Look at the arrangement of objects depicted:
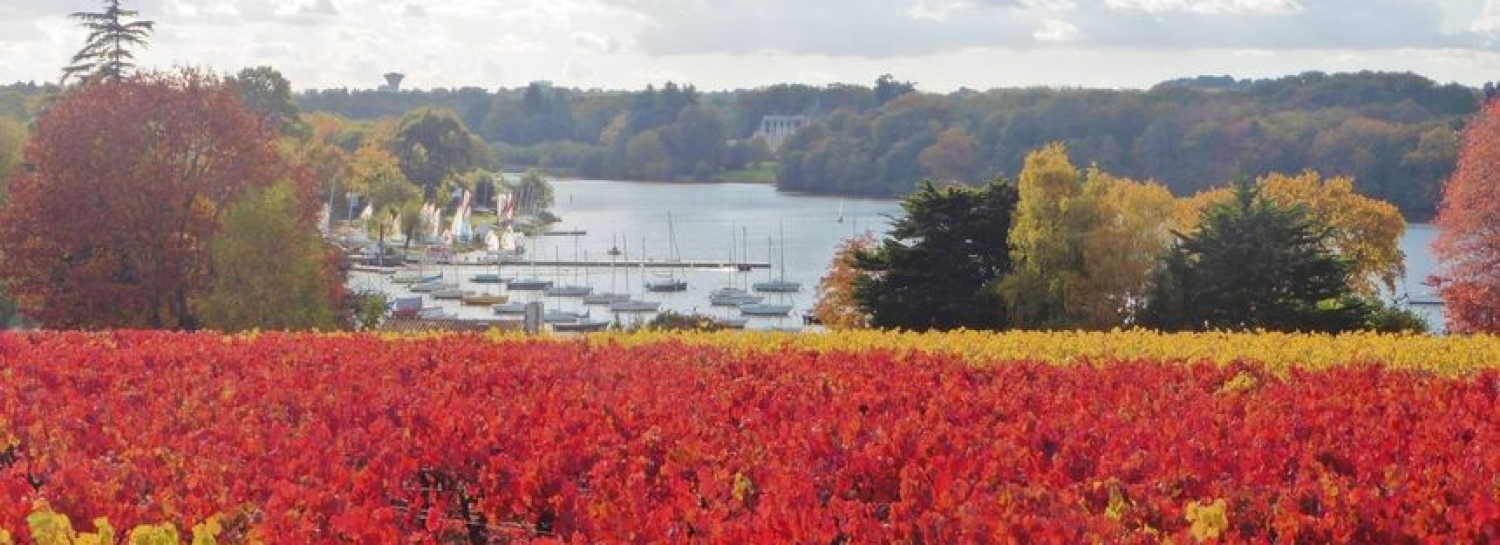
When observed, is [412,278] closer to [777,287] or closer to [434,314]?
[434,314]

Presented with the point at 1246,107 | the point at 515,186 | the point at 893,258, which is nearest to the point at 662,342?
the point at 893,258

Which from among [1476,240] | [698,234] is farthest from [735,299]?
[698,234]

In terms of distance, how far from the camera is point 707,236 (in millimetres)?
122938

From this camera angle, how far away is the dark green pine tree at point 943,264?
38.2m

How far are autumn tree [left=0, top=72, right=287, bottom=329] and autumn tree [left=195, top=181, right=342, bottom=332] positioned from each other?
43cm

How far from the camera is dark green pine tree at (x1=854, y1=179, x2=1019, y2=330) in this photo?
38188mm

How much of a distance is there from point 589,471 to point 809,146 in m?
176

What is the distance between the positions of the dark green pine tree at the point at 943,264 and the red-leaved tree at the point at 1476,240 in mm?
12664

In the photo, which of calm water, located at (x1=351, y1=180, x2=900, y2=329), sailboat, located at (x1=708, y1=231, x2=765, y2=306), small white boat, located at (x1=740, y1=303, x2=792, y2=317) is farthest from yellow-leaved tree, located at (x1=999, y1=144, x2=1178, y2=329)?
sailboat, located at (x1=708, y1=231, x2=765, y2=306)

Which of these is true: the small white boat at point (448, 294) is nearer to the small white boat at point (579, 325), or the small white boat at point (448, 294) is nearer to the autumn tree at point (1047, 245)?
the small white boat at point (579, 325)

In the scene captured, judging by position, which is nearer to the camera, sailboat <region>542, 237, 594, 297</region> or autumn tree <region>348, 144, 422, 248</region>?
sailboat <region>542, 237, 594, 297</region>

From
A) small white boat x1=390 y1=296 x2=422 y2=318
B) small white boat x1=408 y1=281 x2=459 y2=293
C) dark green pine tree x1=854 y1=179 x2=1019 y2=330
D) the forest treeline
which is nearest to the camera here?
dark green pine tree x1=854 y1=179 x2=1019 y2=330

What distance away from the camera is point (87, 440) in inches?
386

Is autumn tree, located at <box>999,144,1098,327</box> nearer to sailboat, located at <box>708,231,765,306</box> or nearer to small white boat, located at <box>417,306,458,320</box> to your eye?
small white boat, located at <box>417,306,458,320</box>
